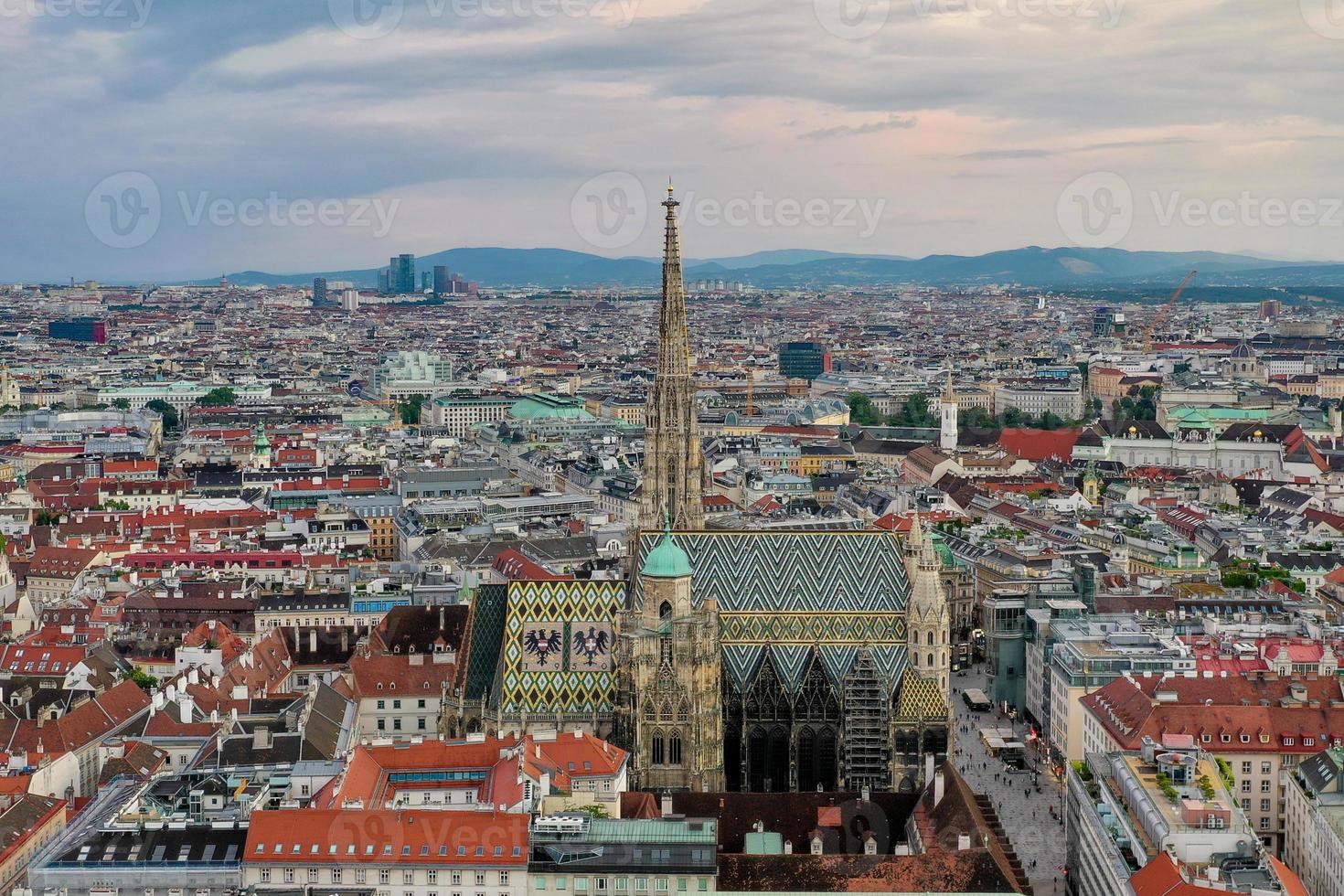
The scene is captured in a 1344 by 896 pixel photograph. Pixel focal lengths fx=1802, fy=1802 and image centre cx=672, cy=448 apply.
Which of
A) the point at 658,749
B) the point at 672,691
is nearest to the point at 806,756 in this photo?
the point at 658,749

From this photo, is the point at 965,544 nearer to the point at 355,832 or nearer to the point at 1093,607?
the point at 1093,607

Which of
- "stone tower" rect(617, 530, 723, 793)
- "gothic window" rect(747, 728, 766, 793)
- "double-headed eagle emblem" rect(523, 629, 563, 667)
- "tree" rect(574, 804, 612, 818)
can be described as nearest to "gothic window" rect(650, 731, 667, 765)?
"stone tower" rect(617, 530, 723, 793)

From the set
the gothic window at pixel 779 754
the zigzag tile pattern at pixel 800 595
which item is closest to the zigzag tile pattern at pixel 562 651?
the zigzag tile pattern at pixel 800 595

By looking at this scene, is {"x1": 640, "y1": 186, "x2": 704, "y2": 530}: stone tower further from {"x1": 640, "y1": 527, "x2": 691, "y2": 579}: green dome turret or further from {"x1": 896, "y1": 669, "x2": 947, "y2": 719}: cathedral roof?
{"x1": 896, "y1": 669, "x2": 947, "y2": 719}: cathedral roof

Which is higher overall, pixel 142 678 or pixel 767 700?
pixel 767 700

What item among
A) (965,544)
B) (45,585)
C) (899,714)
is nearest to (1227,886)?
(899,714)

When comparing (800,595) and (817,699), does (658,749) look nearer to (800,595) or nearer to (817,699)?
(817,699)
